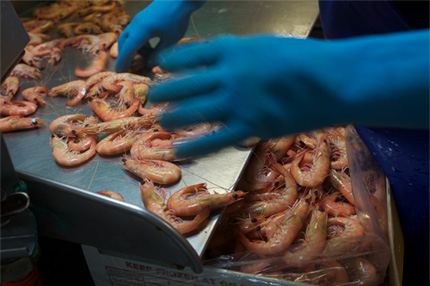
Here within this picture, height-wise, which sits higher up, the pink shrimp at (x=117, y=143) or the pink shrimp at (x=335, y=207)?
the pink shrimp at (x=117, y=143)

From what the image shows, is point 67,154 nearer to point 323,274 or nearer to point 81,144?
point 81,144

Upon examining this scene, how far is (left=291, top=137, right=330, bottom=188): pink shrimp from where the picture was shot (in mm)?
1864

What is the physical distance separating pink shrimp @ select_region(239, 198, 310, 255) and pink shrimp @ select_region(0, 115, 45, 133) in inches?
45.4

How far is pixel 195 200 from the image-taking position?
152cm

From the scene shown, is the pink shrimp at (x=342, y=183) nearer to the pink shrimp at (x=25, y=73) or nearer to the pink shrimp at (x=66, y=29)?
the pink shrimp at (x=25, y=73)

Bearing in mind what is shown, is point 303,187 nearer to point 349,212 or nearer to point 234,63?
point 349,212

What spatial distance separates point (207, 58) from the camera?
1.05 metres

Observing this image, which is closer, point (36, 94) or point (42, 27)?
point (36, 94)

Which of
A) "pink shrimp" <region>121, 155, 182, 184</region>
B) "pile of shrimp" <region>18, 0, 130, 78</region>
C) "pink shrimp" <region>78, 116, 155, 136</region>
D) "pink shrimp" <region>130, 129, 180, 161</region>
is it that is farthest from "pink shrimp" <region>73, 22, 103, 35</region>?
"pink shrimp" <region>121, 155, 182, 184</region>

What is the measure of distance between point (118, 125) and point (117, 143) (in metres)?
0.14

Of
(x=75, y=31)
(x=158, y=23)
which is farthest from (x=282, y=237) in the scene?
(x=75, y=31)

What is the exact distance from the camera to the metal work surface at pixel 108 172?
1.26m

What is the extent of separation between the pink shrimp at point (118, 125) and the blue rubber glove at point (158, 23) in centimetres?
39

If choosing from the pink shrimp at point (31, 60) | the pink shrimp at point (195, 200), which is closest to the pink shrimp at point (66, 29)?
the pink shrimp at point (31, 60)
